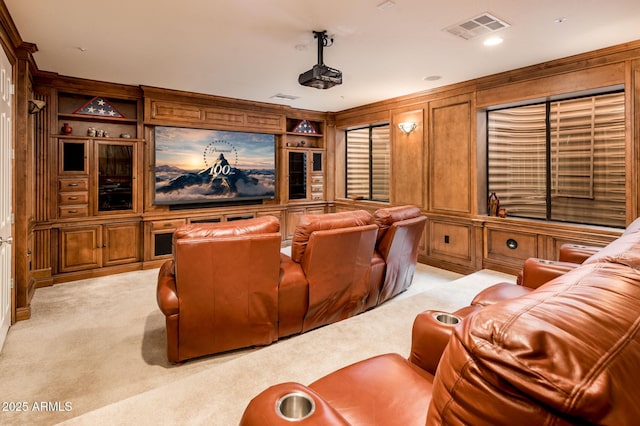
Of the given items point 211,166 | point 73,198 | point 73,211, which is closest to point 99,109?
point 73,198

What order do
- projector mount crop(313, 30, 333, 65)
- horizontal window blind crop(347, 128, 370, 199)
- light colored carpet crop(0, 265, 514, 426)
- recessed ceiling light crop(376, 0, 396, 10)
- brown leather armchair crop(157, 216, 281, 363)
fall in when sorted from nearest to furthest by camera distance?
light colored carpet crop(0, 265, 514, 426) → brown leather armchair crop(157, 216, 281, 363) → recessed ceiling light crop(376, 0, 396, 10) → projector mount crop(313, 30, 333, 65) → horizontal window blind crop(347, 128, 370, 199)

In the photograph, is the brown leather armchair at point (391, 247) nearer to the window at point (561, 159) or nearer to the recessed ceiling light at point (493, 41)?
the recessed ceiling light at point (493, 41)

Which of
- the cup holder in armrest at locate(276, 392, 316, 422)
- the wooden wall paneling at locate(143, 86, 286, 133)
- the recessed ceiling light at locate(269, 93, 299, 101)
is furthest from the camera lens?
the recessed ceiling light at locate(269, 93, 299, 101)

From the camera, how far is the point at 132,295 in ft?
13.4

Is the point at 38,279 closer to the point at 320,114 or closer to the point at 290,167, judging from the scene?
the point at 290,167

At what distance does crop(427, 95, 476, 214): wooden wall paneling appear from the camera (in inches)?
194

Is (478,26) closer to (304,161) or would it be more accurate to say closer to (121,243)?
(304,161)

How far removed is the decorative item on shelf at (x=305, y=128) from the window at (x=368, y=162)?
2.53ft

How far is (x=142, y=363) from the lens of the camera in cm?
258

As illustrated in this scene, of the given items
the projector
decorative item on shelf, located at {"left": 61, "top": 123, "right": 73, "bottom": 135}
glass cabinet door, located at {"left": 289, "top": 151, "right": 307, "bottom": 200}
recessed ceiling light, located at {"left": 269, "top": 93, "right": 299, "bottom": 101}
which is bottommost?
glass cabinet door, located at {"left": 289, "top": 151, "right": 307, "bottom": 200}

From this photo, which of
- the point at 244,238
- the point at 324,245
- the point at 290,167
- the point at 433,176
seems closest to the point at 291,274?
the point at 324,245

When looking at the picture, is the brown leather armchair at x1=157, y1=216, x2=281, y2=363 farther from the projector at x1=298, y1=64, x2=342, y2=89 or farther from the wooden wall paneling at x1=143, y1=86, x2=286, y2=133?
the wooden wall paneling at x1=143, y1=86, x2=286, y2=133

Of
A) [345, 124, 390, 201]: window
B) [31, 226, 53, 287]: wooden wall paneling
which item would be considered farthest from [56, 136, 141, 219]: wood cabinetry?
[345, 124, 390, 201]: window

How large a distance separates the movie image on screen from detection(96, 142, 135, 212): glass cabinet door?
365mm
